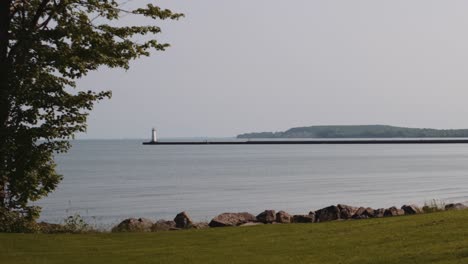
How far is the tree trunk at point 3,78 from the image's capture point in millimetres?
21438

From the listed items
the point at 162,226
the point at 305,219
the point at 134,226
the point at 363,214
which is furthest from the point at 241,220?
the point at 363,214

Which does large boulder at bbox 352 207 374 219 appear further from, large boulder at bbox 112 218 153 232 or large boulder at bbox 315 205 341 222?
large boulder at bbox 112 218 153 232

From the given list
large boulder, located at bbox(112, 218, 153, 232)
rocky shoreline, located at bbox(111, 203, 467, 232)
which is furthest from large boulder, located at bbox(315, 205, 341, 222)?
large boulder, located at bbox(112, 218, 153, 232)

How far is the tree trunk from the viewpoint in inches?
844

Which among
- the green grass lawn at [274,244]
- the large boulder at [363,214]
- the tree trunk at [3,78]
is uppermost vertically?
the tree trunk at [3,78]

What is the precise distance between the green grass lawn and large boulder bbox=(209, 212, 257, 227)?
9.74 ft

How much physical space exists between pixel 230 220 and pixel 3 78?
8786 millimetres

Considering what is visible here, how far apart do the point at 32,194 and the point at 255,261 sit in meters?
9.78

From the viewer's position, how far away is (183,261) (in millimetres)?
15195

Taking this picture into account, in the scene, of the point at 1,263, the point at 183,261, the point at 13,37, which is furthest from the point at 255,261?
the point at 13,37

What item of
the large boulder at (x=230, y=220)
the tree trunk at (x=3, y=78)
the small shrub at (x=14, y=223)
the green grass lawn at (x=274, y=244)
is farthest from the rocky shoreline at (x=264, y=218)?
the tree trunk at (x=3, y=78)

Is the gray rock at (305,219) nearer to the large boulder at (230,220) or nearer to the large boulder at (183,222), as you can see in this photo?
the large boulder at (230,220)

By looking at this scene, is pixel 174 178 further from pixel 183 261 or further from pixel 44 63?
pixel 183 261

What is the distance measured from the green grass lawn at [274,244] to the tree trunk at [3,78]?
2939mm
